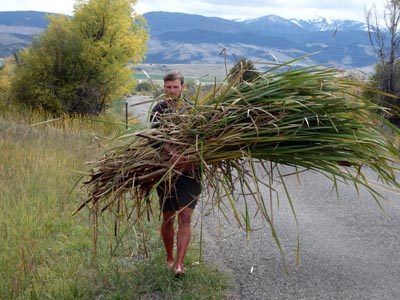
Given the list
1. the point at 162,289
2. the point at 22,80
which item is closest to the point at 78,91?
the point at 22,80

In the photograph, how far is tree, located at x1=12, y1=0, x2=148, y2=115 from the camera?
22344 millimetres

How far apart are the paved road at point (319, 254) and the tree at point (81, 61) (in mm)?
15404

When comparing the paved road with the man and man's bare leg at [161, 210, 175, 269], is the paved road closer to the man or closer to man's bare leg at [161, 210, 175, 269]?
the man

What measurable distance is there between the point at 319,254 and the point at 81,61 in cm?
1873

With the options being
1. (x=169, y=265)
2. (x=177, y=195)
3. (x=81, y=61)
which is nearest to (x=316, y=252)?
(x=169, y=265)

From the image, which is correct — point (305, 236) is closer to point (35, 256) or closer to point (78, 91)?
point (35, 256)

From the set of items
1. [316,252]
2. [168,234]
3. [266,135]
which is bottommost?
[316,252]

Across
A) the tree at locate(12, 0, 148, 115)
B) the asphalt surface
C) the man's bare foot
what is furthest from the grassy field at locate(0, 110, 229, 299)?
the tree at locate(12, 0, 148, 115)

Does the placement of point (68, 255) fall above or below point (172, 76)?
below

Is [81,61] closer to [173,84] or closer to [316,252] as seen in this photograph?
[316,252]

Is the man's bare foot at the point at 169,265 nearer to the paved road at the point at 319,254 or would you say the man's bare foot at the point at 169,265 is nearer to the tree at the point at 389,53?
the paved road at the point at 319,254

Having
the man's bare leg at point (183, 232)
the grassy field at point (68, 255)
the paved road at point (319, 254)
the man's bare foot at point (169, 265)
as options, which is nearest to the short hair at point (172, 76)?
the grassy field at point (68, 255)

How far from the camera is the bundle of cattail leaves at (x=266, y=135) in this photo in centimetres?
412

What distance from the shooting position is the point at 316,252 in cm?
623
